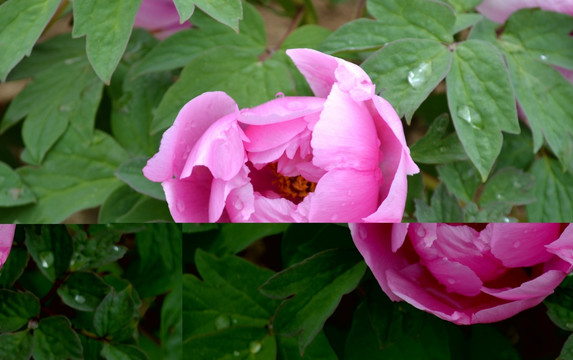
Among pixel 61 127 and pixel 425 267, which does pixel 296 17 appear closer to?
Answer: pixel 61 127

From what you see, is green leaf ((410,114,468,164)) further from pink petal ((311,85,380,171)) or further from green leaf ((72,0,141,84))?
green leaf ((72,0,141,84))

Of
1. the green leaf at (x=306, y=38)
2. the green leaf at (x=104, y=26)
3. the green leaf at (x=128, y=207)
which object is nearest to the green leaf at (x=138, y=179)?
the green leaf at (x=128, y=207)

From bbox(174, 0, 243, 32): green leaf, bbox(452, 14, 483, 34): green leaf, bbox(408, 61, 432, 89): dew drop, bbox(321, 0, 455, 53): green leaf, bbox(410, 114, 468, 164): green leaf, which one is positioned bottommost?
bbox(410, 114, 468, 164): green leaf

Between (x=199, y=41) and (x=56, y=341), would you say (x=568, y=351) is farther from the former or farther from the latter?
(x=199, y=41)

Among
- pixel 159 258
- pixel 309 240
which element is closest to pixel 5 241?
pixel 159 258

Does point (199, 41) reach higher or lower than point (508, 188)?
higher

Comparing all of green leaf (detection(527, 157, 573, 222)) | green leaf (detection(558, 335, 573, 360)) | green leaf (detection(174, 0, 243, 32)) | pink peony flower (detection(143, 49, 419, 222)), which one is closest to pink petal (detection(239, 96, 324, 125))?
pink peony flower (detection(143, 49, 419, 222))

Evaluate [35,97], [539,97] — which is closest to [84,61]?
[35,97]
